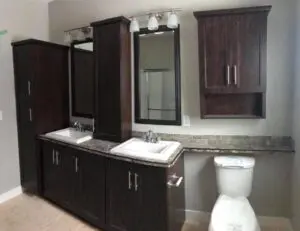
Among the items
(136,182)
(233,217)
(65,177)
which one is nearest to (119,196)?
(136,182)

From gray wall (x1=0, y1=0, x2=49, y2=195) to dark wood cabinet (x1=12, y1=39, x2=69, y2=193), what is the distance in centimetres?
7

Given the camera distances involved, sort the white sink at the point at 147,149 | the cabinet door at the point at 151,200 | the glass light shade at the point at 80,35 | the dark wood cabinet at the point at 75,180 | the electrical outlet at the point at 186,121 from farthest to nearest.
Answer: the glass light shade at the point at 80,35, the electrical outlet at the point at 186,121, the dark wood cabinet at the point at 75,180, the white sink at the point at 147,149, the cabinet door at the point at 151,200

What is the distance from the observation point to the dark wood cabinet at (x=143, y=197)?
2193 millimetres

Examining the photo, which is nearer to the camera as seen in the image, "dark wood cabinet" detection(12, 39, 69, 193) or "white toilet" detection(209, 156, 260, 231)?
"white toilet" detection(209, 156, 260, 231)

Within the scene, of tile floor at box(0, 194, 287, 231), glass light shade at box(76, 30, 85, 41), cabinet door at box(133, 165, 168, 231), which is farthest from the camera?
glass light shade at box(76, 30, 85, 41)

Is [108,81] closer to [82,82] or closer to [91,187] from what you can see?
[82,82]

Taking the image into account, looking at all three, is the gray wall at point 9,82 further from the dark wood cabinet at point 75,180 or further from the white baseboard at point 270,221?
the white baseboard at point 270,221

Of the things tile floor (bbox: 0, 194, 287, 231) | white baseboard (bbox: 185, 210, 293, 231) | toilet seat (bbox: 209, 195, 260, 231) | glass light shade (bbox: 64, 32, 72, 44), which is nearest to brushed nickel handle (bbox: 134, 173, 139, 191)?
toilet seat (bbox: 209, 195, 260, 231)

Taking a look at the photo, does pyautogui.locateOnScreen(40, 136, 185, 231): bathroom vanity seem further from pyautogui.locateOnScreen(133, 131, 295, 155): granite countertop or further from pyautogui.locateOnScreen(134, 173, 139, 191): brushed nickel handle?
pyautogui.locateOnScreen(133, 131, 295, 155): granite countertop

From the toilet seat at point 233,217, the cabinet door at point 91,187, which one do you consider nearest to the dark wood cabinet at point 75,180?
the cabinet door at point 91,187

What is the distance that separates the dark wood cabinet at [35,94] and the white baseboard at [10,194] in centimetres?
8

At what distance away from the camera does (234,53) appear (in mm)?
2465

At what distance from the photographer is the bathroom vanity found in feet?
7.28

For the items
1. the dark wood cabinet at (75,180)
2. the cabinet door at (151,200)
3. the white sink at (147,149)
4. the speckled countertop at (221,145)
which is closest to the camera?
the cabinet door at (151,200)
